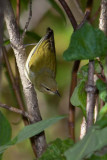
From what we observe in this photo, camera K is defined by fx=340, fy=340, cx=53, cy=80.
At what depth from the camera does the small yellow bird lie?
8.85ft

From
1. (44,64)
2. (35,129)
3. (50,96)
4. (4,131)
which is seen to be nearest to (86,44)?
(35,129)

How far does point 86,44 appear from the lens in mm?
922

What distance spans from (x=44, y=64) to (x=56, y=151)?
6.14 ft

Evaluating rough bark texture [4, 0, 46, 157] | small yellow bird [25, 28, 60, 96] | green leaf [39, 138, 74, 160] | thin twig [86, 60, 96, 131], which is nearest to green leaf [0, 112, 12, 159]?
rough bark texture [4, 0, 46, 157]

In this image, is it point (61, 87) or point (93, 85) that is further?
point (61, 87)

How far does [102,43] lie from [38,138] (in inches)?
29.2

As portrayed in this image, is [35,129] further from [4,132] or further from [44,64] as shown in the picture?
[44,64]

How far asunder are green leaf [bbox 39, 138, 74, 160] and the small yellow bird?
1.61 meters

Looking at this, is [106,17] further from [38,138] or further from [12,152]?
[12,152]

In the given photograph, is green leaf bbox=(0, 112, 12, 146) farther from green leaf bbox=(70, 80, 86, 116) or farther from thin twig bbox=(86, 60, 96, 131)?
thin twig bbox=(86, 60, 96, 131)

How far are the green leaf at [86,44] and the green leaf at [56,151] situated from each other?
11.1 inches

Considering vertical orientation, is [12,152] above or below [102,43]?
below

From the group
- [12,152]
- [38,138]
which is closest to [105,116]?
[38,138]

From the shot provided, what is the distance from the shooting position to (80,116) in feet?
11.2
